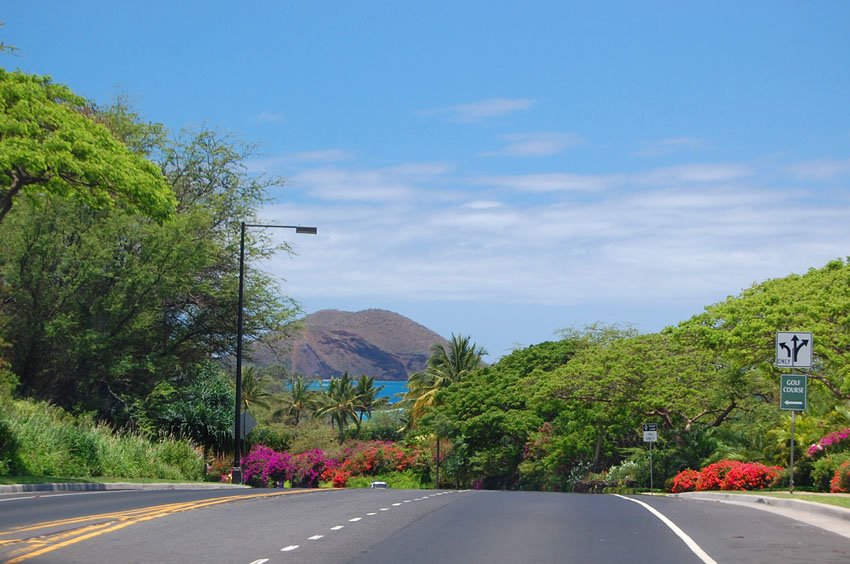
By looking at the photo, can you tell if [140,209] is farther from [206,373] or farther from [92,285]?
[206,373]

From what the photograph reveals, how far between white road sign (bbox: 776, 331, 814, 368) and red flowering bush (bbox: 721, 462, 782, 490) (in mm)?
9074

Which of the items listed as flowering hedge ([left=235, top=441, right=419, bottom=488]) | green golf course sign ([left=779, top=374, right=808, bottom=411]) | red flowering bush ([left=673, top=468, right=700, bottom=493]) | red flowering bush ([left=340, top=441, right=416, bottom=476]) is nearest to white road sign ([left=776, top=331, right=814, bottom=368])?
green golf course sign ([left=779, top=374, right=808, bottom=411])

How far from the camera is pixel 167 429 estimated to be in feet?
159

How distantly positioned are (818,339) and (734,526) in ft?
64.1

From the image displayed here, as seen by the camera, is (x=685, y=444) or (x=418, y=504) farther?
(x=685, y=444)

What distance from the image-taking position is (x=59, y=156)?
27.7 metres

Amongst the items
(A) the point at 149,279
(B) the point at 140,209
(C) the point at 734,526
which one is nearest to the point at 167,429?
(A) the point at 149,279

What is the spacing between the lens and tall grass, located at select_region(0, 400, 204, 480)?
29609 mm

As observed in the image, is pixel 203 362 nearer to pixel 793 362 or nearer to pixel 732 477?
A: pixel 732 477

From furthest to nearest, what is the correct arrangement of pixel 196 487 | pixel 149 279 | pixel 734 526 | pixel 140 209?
pixel 149 279, pixel 196 487, pixel 140 209, pixel 734 526

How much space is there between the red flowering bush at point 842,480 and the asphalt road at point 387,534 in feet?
24.8

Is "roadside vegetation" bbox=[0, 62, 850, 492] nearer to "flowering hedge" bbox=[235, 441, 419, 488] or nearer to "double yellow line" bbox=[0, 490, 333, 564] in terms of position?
"flowering hedge" bbox=[235, 441, 419, 488]

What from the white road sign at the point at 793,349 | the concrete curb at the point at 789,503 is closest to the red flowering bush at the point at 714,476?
the concrete curb at the point at 789,503

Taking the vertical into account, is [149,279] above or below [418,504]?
above
